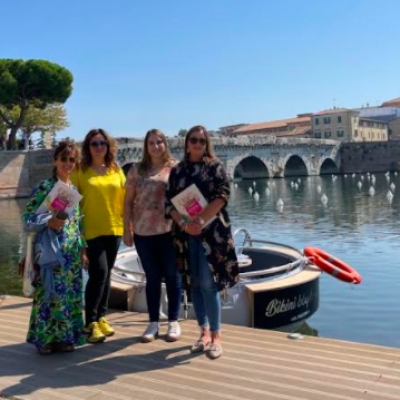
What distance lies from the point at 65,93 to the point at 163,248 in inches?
1678

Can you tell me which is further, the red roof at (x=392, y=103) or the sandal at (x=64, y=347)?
the red roof at (x=392, y=103)

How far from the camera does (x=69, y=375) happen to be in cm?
412

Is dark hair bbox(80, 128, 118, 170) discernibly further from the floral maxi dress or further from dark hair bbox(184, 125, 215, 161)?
dark hair bbox(184, 125, 215, 161)

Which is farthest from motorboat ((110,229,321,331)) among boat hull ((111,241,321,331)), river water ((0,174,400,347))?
river water ((0,174,400,347))

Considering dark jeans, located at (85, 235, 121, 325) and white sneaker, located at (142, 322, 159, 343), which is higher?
dark jeans, located at (85, 235, 121, 325)

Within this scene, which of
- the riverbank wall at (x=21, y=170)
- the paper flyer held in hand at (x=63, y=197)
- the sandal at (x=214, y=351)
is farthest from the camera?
the riverbank wall at (x=21, y=170)

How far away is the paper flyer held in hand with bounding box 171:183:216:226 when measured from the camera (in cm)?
438

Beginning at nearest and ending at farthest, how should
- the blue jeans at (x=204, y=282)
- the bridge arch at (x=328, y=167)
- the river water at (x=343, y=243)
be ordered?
the blue jeans at (x=204, y=282) → the river water at (x=343, y=243) → the bridge arch at (x=328, y=167)

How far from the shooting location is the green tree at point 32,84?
41969 mm

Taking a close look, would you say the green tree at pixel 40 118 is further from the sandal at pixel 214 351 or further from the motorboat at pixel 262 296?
the sandal at pixel 214 351

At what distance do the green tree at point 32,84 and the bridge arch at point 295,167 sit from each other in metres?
30.0

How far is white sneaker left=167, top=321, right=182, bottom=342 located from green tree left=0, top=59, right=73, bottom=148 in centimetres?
3993

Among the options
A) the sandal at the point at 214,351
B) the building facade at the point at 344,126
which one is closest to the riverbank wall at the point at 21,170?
the sandal at the point at 214,351

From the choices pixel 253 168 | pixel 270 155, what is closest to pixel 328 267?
pixel 270 155
